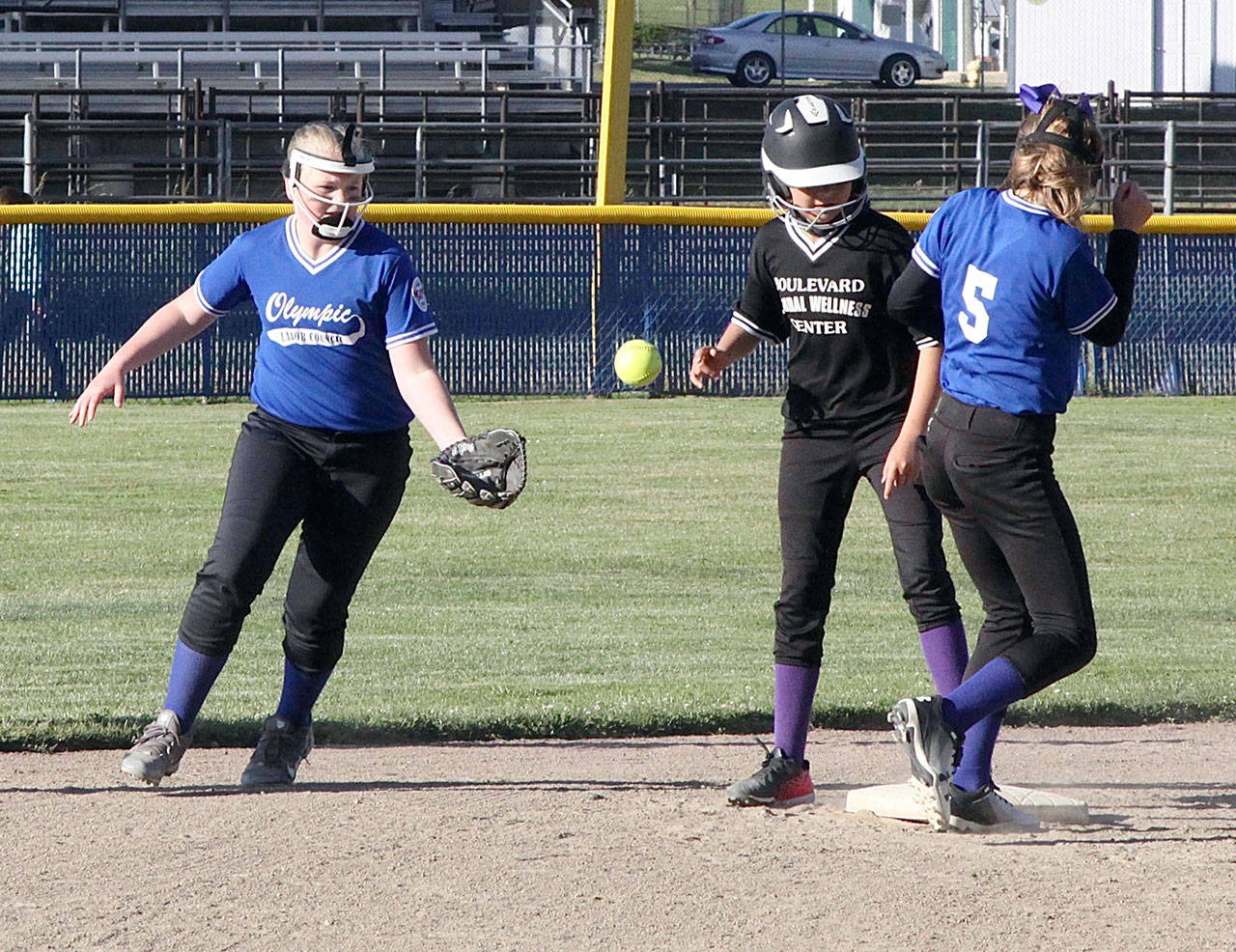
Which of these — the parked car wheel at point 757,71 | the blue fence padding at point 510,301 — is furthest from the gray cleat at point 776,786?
the parked car wheel at point 757,71

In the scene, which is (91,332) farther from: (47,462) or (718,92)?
(718,92)

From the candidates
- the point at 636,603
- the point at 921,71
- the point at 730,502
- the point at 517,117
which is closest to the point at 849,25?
the point at 921,71

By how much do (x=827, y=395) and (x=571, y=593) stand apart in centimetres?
351

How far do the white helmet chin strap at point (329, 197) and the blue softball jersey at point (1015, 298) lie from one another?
1443 millimetres

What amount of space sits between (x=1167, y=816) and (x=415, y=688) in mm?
2705

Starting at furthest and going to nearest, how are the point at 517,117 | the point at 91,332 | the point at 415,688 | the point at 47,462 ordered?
the point at 517,117 → the point at 91,332 → the point at 47,462 → the point at 415,688

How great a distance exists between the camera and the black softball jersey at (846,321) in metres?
4.33

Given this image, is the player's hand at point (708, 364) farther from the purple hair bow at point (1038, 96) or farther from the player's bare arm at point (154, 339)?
the player's bare arm at point (154, 339)

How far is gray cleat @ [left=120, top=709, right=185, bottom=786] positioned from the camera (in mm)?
4387

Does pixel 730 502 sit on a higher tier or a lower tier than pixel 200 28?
lower

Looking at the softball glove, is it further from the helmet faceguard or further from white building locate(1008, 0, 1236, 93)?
white building locate(1008, 0, 1236, 93)

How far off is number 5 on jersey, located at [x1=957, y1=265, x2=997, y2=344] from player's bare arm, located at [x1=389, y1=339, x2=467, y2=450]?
1242mm

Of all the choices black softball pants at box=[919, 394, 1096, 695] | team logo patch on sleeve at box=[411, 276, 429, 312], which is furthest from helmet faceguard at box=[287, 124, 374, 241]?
black softball pants at box=[919, 394, 1096, 695]

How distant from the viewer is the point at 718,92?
23.1 metres
